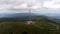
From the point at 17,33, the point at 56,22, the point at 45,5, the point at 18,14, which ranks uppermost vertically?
the point at 45,5

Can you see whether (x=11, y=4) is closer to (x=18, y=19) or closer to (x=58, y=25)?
(x=18, y=19)

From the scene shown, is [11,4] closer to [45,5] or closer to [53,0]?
[45,5]

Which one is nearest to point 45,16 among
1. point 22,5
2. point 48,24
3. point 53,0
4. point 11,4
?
point 48,24

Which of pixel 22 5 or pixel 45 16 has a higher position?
pixel 22 5

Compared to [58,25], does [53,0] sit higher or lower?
higher

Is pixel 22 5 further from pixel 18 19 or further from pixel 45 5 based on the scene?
pixel 45 5

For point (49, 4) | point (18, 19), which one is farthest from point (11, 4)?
point (49, 4)

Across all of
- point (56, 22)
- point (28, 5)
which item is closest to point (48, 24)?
point (56, 22)
